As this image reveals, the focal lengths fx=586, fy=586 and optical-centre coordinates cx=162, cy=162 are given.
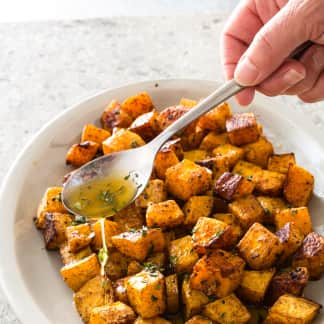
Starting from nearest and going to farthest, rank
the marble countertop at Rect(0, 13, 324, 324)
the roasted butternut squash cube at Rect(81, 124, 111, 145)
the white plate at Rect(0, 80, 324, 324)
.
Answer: the white plate at Rect(0, 80, 324, 324)
the roasted butternut squash cube at Rect(81, 124, 111, 145)
the marble countertop at Rect(0, 13, 324, 324)

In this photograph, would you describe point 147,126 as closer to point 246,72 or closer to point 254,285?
point 246,72

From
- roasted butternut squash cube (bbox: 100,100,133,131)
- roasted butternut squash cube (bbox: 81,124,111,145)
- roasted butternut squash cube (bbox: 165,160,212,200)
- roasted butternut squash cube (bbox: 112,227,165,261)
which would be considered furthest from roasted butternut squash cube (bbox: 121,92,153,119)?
roasted butternut squash cube (bbox: 112,227,165,261)

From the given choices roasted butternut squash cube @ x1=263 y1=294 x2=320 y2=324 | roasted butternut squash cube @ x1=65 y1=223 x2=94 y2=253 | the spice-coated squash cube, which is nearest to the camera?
roasted butternut squash cube @ x1=263 y1=294 x2=320 y2=324

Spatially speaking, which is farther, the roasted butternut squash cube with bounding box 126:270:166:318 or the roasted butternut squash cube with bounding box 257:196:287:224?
the roasted butternut squash cube with bounding box 257:196:287:224

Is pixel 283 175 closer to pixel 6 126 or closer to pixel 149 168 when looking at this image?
pixel 149 168

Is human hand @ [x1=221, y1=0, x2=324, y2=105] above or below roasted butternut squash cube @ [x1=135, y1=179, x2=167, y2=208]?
above

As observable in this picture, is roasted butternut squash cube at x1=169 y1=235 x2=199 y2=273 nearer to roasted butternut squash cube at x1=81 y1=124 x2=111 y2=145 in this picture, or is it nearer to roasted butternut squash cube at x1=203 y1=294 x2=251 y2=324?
roasted butternut squash cube at x1=203 y1=294 x2=251 y2=324

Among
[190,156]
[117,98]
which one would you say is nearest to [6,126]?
[117,98]

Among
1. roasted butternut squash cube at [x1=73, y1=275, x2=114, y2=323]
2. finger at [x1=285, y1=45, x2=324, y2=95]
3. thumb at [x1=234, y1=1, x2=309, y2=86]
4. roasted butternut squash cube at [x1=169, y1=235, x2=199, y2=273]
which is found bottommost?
roasted butternut squash cube at [x1=73, y1=275, x2=114, y2=323]
